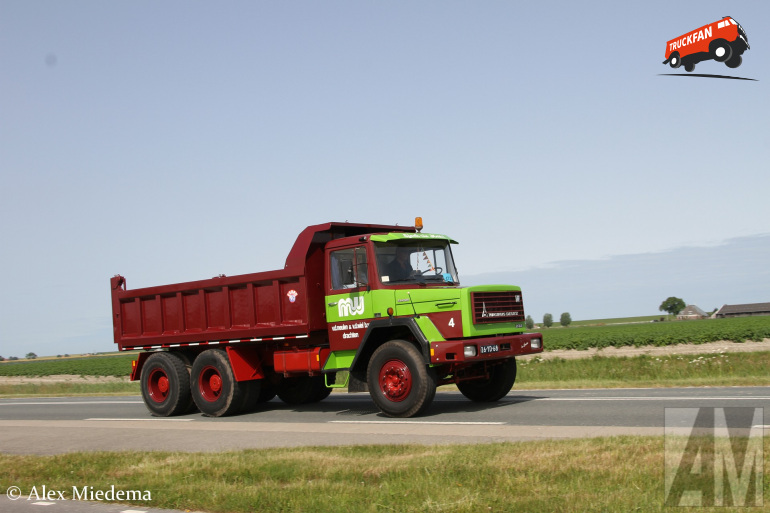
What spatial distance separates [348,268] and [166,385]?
533 cm

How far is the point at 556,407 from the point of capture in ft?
40.8

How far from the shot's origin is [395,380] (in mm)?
12484

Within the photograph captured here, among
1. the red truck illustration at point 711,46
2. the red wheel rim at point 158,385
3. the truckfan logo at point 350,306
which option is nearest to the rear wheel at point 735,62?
the red truck illustration at point 711,46

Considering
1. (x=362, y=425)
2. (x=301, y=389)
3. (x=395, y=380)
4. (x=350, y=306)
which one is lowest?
(x=362, y=425)

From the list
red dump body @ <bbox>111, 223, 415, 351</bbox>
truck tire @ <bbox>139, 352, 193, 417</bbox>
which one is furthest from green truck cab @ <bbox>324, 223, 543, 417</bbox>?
truck tire @ <bbox>139, 352, 193, 417</bbox>

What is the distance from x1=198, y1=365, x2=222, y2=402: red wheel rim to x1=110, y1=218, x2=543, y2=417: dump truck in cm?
3

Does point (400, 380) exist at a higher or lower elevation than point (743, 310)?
higher

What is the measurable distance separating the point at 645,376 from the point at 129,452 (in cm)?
1290

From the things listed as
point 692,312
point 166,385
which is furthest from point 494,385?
point 692,312

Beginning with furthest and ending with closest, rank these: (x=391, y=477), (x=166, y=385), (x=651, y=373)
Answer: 1. (x=651, y=373)
2. (x=166, y=385)
3. (x=391, y=477)

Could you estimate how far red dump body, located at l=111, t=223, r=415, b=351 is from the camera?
45.0 feet

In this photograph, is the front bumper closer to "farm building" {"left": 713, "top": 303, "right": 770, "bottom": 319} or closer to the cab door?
the cab door

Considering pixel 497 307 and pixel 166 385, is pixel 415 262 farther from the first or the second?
pixel 166 385

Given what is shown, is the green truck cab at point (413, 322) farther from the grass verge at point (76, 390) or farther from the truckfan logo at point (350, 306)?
the grass verge at point (76, 390)
